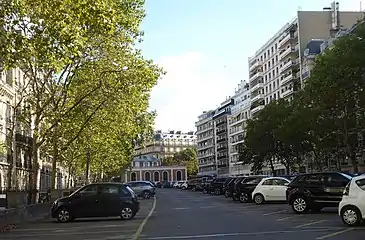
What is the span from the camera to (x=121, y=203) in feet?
79.8

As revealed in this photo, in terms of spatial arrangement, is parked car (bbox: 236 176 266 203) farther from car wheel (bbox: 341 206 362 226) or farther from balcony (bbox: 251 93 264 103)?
balcony (bbox: 251 93 264 103)

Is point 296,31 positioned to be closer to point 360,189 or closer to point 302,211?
point 302,211

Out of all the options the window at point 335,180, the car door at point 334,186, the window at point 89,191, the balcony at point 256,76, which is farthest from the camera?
the balcony at point 256,76

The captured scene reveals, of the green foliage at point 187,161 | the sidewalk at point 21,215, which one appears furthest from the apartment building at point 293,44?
the green foliage at point 187,161

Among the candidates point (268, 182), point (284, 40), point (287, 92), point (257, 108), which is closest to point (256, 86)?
point (257, 108)

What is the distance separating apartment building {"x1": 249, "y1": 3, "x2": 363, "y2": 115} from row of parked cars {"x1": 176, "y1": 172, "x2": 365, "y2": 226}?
49.4 m

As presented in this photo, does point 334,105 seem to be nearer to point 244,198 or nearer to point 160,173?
point 244,198

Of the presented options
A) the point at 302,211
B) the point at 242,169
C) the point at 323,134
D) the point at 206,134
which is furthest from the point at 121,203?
the point at 206,134

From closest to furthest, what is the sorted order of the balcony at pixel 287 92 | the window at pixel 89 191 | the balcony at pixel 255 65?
the window at pixel 89 191
the balcony at pixel 287 92
the balcony at pixel 255 65

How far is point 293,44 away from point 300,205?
7861 centimetres

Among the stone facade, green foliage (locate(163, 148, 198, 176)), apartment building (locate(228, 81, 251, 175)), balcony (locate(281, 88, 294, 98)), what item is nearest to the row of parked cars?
balcony (locate(281, 88, 294, 98))

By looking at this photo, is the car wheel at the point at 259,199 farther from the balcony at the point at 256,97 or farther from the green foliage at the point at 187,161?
the green foliage at the point at 187,161

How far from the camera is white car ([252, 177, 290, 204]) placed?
3500 cm

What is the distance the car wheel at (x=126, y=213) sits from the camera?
24297 mm
